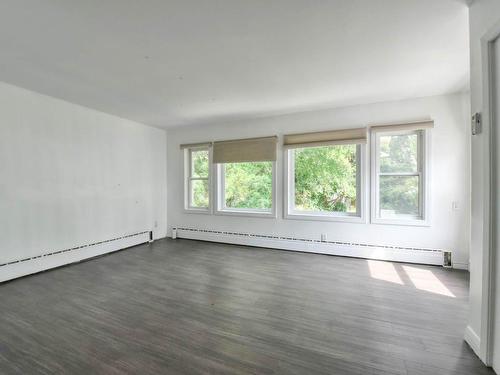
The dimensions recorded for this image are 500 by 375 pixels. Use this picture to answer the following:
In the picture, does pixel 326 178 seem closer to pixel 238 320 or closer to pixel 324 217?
pixel 324 217

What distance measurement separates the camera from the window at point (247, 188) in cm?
474

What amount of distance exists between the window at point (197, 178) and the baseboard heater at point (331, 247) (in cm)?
58

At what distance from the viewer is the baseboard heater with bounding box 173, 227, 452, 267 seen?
3641 millimetres

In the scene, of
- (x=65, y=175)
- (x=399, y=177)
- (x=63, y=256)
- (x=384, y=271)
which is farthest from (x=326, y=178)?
(x=63, y=256)

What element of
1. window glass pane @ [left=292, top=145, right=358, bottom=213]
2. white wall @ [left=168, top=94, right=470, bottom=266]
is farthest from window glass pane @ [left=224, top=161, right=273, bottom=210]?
window glass pane @ [left=292, top=145, right=358, bottom=213]

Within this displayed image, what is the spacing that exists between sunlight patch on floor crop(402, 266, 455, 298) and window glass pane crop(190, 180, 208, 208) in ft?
12.5

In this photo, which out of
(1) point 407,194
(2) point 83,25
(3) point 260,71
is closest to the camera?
(2) point 83,25

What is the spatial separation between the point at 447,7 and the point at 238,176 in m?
3.82

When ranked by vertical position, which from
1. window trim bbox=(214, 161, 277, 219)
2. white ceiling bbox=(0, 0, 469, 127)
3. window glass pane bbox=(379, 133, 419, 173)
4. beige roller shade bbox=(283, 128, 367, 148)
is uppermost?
white ceiling bbox=(0, 0, 469, 127)

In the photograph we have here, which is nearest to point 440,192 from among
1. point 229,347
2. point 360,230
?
point 360,230

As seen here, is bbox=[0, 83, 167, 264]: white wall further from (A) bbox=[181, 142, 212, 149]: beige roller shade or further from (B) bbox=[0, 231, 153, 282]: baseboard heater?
(A) bbox=[181, 142, 212, 149]: beige roller shade

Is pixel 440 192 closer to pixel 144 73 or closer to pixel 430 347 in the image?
pixel 430 347

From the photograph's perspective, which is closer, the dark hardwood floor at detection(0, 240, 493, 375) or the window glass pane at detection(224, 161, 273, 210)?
the dark hardwood floor at detection(0, 240, 493, 375)

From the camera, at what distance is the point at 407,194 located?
3.83 metres
